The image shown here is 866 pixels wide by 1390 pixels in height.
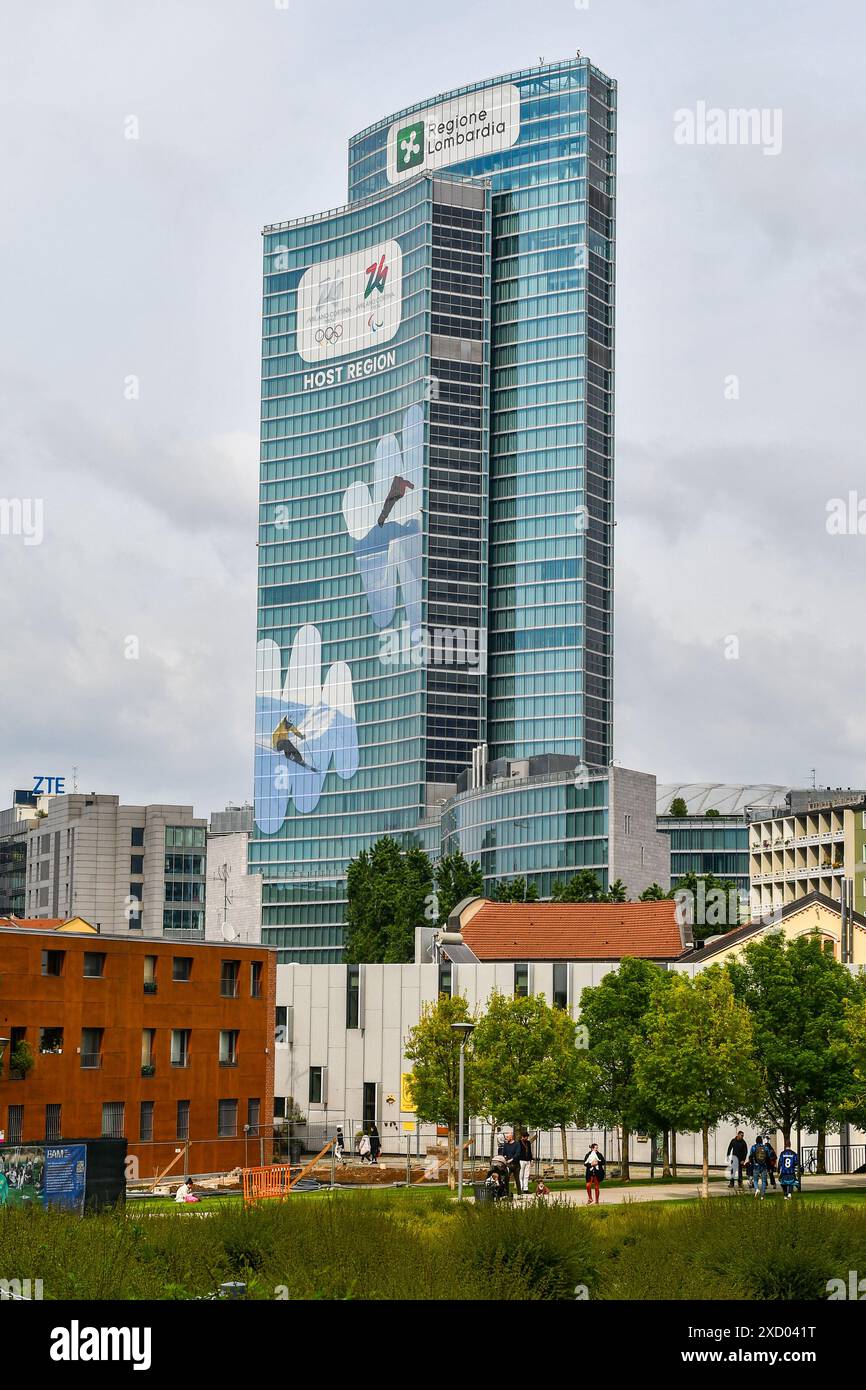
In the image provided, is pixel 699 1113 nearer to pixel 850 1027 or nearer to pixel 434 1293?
pixel 850 1027

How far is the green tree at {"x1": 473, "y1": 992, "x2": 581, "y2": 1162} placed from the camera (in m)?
58.7

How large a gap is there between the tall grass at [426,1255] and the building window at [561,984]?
48121 millimetres

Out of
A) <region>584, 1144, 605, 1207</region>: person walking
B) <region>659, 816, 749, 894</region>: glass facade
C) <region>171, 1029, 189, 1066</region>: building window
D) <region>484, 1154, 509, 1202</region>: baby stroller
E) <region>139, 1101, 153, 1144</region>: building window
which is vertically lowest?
<region>139, 1101, 153, 1144</region>: building window

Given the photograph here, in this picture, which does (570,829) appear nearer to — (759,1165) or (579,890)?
(579,890)

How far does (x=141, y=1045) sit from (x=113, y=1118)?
334 cm

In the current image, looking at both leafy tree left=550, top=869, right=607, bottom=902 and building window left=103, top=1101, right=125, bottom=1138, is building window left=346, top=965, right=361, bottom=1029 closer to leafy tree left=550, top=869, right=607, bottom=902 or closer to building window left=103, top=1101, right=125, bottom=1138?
building window left=103, top=1101, right=125, bottom=1138

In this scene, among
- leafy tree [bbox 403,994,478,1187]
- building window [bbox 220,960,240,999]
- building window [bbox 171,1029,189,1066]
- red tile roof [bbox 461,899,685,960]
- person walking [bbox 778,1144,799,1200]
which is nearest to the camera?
person walking [bbox 778,1144,799,1200]

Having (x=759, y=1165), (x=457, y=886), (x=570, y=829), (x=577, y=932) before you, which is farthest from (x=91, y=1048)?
(x=570, y=829)

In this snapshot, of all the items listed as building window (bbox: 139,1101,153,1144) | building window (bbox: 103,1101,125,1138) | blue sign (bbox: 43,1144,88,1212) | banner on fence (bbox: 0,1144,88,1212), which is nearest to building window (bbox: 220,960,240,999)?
building window (bbox: 139,1101,153,1144)

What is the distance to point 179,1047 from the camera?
7300 centimetres

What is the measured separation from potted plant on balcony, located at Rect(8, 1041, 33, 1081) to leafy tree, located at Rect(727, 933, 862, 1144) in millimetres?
26933

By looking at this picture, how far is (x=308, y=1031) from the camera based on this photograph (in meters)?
81.5
